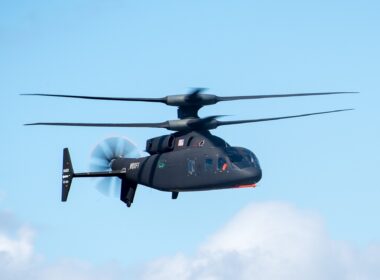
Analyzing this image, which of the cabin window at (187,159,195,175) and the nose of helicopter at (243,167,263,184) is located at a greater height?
the cabin window at (187,159,195,175)

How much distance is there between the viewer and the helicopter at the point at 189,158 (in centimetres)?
6538

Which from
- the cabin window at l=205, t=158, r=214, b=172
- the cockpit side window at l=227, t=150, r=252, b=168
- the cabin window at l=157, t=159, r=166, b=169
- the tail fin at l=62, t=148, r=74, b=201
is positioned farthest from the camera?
the tail fin at l=62, t=148, r=74, b=201

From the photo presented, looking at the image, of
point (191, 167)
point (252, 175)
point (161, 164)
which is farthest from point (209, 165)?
point (161, 164)

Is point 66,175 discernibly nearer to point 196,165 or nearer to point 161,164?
point 161,164

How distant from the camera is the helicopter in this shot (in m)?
65.4

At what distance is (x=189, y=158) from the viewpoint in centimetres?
6756

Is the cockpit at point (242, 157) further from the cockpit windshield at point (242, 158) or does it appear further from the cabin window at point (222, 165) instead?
the cabin window at point (222, 165)

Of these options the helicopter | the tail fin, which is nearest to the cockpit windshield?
the helicopter

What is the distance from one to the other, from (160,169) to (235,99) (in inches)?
304

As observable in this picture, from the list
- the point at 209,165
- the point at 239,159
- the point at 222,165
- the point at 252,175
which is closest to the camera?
the point at 252,175

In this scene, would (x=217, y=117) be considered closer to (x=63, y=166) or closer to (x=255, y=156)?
A: (x=255, y=156)

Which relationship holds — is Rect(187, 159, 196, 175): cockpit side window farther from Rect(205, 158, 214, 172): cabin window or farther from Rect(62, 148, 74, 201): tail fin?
Rect(62, 148, 74, 201): tail fin

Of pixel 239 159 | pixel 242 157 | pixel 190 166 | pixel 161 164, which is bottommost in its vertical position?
pixel 190 166

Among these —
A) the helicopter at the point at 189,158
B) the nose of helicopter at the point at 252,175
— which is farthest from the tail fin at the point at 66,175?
the nose of helicopter at the point at 252,175
